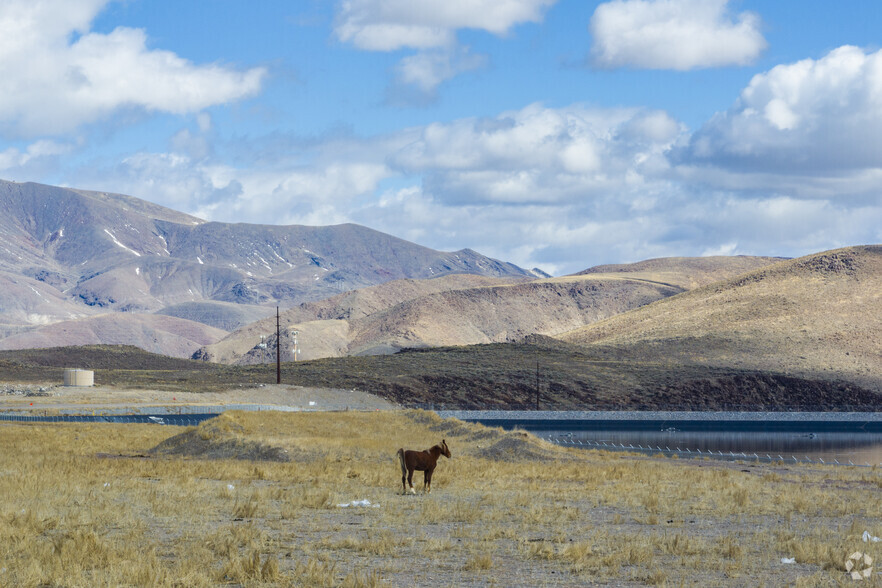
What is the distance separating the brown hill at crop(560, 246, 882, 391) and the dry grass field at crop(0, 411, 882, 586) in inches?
4373

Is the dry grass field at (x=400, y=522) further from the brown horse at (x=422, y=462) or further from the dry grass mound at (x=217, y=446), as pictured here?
the brown horse at (x=422, y=462)

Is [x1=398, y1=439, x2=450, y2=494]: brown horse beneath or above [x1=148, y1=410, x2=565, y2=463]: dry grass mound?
above

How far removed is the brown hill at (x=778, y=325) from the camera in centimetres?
14212

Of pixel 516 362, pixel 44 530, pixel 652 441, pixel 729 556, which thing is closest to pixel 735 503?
pixel 729 556

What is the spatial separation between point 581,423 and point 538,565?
280 feet

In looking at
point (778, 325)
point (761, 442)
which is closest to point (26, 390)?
point (761, 442)

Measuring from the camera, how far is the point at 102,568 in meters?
13.7

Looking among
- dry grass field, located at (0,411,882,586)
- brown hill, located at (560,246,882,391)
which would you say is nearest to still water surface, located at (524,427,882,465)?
dry grass field, located at (0,411,882,586)

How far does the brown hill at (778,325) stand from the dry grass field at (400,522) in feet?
364

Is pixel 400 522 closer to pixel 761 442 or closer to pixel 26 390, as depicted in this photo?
pixel 761 442

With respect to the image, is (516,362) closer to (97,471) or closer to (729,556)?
(97,471)

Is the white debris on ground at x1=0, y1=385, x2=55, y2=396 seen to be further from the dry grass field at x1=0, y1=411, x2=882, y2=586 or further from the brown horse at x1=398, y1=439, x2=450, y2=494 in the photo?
the brown horse at x1=398, y1=439, x2=450, y2=494

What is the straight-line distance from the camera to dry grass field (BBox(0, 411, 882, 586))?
45.3 feet

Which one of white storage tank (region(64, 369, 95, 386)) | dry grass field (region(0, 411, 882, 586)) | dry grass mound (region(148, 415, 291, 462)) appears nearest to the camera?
dry grass field (region(0, 411, 882, 586))
